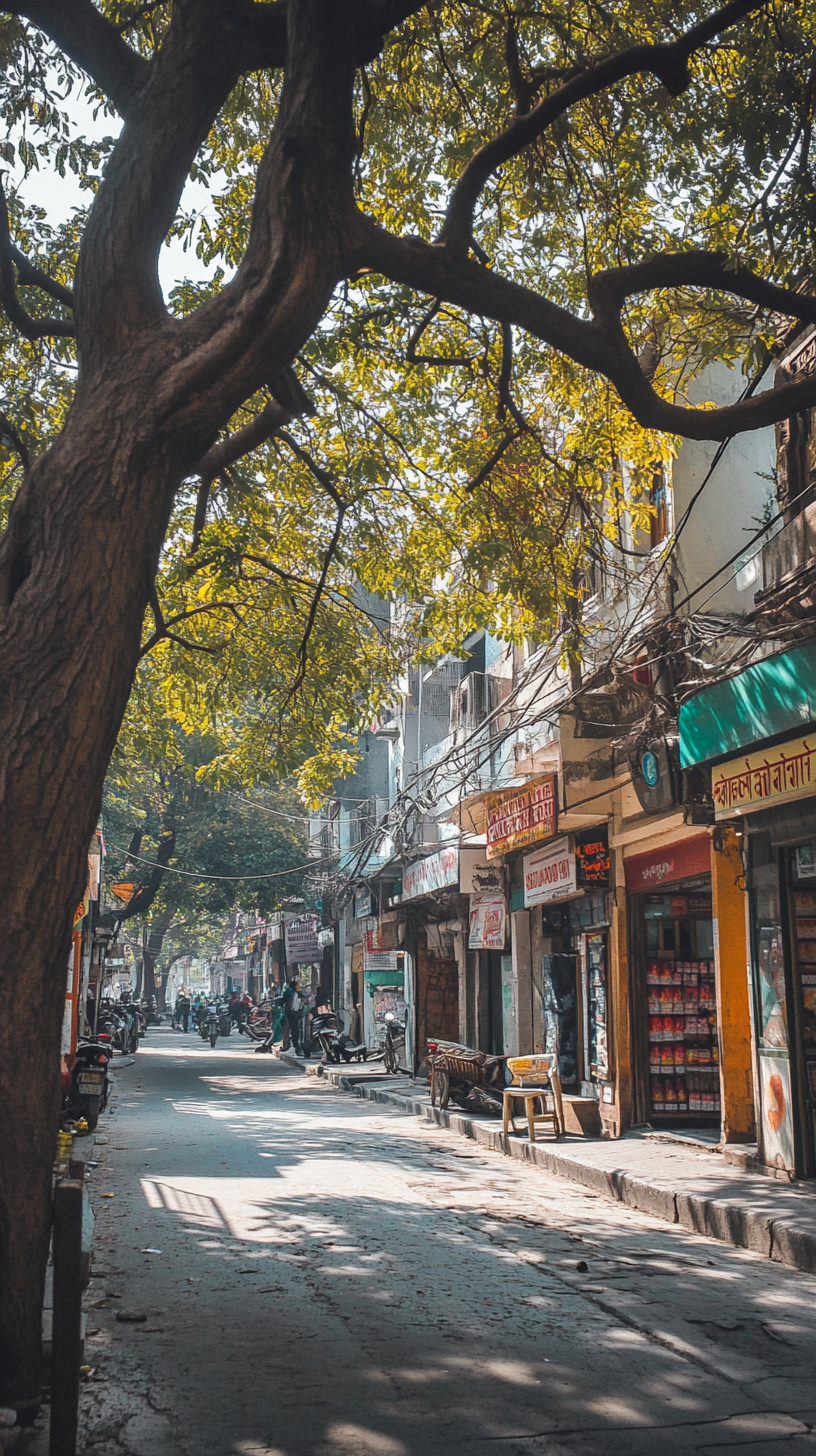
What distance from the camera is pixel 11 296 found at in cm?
682

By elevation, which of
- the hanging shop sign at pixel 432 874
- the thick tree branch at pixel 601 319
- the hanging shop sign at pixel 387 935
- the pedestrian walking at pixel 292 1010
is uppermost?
the thick tree branch at pixel 601 319

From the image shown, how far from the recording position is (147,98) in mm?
5215

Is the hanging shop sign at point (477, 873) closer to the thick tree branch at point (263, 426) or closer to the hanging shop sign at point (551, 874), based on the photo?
the hanging shop sign at point (551, 874)

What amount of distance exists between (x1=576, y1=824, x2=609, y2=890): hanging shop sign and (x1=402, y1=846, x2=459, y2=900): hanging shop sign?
511 centimetres

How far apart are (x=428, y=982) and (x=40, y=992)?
20355 millimetres

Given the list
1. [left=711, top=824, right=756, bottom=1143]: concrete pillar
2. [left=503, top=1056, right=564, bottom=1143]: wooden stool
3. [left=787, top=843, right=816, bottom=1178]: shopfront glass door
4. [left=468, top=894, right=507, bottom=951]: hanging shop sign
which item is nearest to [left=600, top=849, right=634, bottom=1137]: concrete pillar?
[left=503, top=1056, right=564, bottom=1143]: wooden stool

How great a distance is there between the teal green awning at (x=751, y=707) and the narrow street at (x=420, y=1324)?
377cm

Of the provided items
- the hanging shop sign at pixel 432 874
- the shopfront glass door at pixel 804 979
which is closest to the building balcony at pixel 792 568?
the shopfront glass door at pixel 804 979

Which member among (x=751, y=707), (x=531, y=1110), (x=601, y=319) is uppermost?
(x=601, y=319)

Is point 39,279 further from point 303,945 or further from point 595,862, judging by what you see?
point 303,945

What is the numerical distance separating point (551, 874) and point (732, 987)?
168 inches

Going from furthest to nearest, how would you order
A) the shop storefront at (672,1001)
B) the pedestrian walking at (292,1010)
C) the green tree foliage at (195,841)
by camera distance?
the green tree foliage at (195,841) < the pedestrian walking at (292,1010) < the shop storefront at (672,1001)

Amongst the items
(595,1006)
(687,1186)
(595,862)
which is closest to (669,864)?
(595,862)

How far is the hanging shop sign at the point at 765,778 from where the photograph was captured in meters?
9.09
